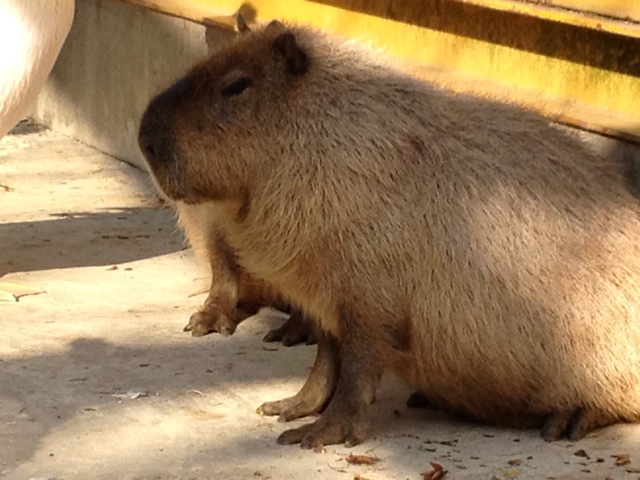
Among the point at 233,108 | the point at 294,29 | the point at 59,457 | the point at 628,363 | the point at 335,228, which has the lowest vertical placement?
the point at 59,457

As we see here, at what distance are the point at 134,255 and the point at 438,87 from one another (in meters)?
2.15

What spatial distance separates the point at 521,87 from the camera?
17.1 feet

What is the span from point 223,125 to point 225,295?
1.21 metres

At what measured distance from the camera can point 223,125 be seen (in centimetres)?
420

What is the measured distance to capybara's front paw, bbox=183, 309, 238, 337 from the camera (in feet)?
16.9

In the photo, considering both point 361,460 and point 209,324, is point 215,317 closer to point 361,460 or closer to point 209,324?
point 209,324

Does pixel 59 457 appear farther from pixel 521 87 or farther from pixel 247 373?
pixel 521 87

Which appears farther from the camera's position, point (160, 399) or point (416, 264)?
point (160, 399)

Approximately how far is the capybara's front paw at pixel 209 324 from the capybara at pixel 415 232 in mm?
933

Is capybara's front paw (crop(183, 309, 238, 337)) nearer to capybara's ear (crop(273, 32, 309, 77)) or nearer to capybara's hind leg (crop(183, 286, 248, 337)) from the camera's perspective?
capybara's hind leg (crop(183, 286, 248, 337))

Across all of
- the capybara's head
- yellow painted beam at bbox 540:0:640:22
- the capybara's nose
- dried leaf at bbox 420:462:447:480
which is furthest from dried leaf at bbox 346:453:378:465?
yellow painted beam at bbox 540:0:640:22

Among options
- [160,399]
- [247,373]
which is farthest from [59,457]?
[247,373]

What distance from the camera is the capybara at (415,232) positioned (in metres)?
4.13

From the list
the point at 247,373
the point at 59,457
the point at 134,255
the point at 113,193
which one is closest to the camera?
the point at 59,457
